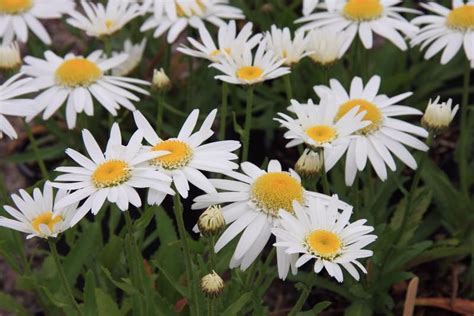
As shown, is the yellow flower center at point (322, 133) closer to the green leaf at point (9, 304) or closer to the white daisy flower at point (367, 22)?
the white daisy flower at point (367, 22)

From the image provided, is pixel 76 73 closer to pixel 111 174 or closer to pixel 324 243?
pixel 111 174

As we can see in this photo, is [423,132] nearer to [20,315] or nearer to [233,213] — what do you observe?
[233,213]

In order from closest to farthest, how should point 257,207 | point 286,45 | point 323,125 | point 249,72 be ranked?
point 257,207 < point 323,125 < point 249,72 < point 286,45

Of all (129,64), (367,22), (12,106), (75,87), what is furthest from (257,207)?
(129,64)

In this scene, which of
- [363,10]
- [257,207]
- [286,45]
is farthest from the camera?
[363,10]

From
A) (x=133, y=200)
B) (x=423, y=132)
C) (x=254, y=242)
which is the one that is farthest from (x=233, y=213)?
(x=423, y=132)

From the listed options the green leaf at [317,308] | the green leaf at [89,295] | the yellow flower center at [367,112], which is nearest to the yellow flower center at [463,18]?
the yellow flower center at [367,112]
